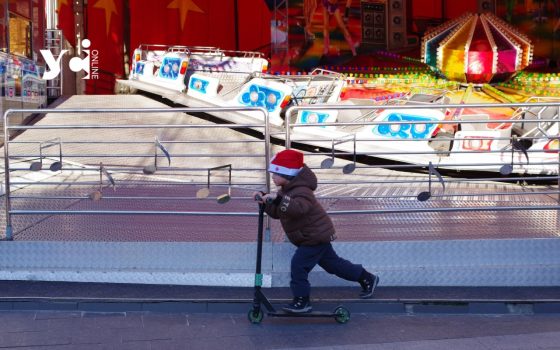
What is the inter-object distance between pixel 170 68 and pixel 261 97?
3122 mm

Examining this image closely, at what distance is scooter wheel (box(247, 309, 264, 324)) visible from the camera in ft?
19.4

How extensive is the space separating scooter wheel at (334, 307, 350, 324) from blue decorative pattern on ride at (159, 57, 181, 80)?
48.0 ft

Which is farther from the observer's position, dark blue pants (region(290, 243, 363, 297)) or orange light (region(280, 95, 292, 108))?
orange light (region(280, 95, 292, 108))

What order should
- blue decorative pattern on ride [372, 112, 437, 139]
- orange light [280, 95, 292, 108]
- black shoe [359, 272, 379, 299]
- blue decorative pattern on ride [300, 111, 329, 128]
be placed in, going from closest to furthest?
1. black shoe [359, 272, 379, 299]
2. blue decorative pattern on ride [372, 112, 437, 139]
3. blue decorative pattern on ride [300, 111, 329, 128]
4. orange light [280, 95, 292, 108]

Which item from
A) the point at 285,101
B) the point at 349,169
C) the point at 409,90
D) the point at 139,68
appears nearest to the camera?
the point at 349,169

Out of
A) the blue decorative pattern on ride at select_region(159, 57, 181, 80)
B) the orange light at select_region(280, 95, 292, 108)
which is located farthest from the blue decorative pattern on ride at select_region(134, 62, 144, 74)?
the orange light at select_region(280, 95, 292, 108)

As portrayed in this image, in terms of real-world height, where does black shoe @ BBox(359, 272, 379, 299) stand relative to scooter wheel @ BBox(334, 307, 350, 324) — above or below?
above

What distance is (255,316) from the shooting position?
5.91m

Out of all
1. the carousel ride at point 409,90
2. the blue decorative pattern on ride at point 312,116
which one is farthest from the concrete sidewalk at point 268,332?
the blue decorative pattern on ride at point 312,116

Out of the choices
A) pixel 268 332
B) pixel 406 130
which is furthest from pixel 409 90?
pixel 268 332

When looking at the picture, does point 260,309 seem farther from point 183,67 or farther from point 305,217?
point 183,67

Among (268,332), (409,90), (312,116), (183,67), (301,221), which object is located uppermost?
(183,67)

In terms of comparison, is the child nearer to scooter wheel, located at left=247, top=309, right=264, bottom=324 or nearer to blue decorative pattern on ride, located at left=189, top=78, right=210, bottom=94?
scooter wheel, located at left=247, top=309, right=264, bottom=324

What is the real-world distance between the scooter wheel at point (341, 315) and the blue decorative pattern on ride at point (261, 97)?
12130 mm
